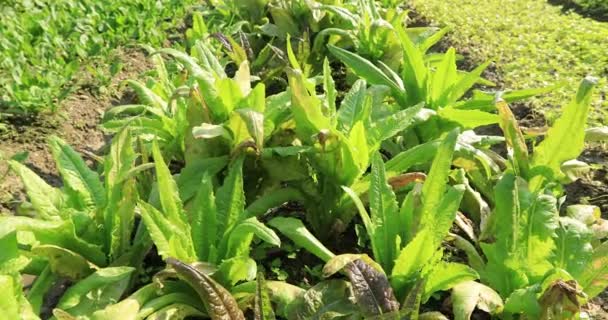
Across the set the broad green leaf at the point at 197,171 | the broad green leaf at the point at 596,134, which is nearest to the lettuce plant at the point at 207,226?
the broad green leaf at the point at 197,171

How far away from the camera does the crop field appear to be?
1.77 metres

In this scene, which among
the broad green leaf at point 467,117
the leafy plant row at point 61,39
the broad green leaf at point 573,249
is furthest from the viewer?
the leafy plant row at point 61,39

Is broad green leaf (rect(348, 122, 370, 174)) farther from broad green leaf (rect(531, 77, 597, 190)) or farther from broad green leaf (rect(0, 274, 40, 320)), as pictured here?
broad green leaf (rect(0, 274, 40, 320))

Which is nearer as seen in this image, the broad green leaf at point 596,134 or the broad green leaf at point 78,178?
the broad green leaf at point 78,178

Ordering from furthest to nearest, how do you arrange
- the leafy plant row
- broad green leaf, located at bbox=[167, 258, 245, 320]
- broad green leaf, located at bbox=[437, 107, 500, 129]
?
the leafy plant row, broad green leaf, located at bbox=[437, 107, 500, 129], broad green leaf, located at bbox=[167, 258, 245, 320]

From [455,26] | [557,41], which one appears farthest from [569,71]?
[455,26]

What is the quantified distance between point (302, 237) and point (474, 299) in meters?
0.55

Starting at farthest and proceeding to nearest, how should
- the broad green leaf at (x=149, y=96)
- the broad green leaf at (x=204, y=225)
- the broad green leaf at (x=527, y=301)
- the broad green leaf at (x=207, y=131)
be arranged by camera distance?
the broad green leaf at (x=149, y=96) < the broad green leaf at (x=207, y=131) < the broad green leaf at (x=204, y=225) < the broad green leaf at (x=527, y=301)

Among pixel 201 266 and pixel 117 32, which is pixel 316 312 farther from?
pixel 117 32

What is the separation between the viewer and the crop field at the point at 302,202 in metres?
1.77

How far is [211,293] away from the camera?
166 cm

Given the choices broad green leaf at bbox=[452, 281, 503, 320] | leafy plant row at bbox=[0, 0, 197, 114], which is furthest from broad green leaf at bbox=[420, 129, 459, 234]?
leafy plant row at bbox=[0, 0, 197, 114]

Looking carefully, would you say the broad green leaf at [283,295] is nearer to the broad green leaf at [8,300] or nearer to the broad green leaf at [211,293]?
Answer: the broad green leaf at [211,293]

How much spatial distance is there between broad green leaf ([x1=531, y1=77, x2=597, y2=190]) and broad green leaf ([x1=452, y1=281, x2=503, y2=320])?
21.4 inches
